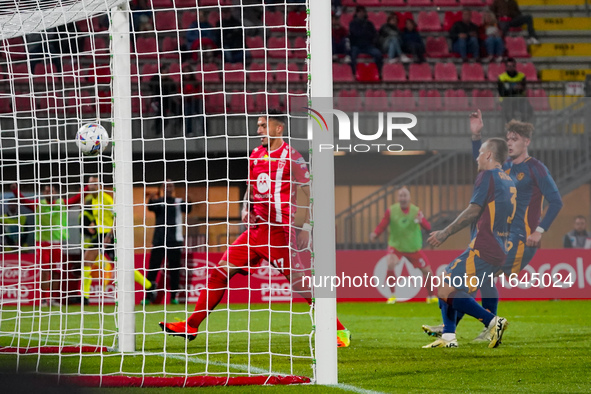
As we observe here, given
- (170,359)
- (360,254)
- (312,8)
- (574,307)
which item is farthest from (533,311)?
(312,8)

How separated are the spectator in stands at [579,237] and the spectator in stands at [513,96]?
2225 millimetres

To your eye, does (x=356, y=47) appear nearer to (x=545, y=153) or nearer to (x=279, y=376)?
(x=545, y=153)

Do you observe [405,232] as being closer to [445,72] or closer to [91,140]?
[445,72]

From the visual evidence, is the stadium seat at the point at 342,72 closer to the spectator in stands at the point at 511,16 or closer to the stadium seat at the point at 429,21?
the stadium seat at the point at 429,21

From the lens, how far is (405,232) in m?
13.0

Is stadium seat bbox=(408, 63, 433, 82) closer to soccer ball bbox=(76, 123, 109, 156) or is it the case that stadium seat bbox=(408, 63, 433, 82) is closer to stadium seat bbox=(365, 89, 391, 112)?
stadium seat bbox=(365, 89, 391, 112)

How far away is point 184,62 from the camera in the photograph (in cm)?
1616

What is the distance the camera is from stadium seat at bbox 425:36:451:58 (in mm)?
18344

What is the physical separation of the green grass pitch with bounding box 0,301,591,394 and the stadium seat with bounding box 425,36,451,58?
9.46 meters

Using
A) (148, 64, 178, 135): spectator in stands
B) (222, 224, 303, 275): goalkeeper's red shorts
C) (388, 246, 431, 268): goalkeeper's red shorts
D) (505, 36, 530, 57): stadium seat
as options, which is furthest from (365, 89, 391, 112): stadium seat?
(222, 224, 303, 275): goalkeeper's red shorts

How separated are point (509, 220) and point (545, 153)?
8.29 m

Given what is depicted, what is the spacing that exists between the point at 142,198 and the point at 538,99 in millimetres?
7950

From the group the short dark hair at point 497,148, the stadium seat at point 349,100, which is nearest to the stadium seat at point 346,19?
the stadium seat at point 349,100

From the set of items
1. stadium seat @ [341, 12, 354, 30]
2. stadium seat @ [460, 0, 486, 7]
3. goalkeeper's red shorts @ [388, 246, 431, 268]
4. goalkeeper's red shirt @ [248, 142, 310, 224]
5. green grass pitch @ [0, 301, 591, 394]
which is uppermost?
stadium seat @ [460, 0, 486, 7]
